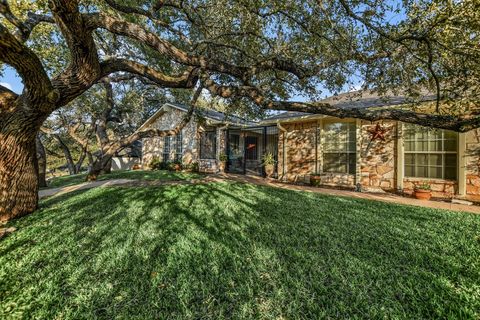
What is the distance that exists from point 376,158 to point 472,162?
2.48 meters

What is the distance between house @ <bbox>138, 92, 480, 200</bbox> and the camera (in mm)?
6754

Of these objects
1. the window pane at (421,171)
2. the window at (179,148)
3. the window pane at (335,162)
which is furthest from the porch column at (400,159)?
the window at (179,148)

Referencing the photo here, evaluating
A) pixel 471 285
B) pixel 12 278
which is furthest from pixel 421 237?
pixel 12 278

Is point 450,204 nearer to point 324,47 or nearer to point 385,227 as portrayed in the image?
point 385,227

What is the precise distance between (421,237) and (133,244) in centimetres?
468

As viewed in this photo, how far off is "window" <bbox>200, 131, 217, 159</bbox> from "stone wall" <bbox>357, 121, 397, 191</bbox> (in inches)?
338

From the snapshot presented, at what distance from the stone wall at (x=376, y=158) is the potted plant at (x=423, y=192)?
2.67 feet

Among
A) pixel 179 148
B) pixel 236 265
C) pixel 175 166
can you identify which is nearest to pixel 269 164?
pixel 175 166

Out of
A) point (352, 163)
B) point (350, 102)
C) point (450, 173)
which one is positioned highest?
point (350, 102)

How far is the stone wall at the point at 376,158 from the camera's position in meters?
7.84

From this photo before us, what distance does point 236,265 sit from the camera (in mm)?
2676

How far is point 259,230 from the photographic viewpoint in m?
3.80

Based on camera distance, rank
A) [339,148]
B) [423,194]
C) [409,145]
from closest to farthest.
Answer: [423,194], [409,145], [339,148]

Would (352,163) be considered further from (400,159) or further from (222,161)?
(222,161)
